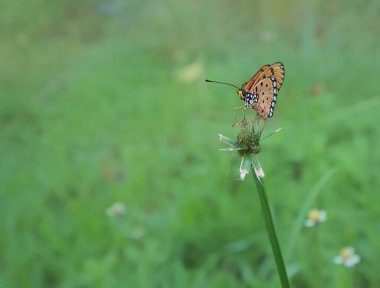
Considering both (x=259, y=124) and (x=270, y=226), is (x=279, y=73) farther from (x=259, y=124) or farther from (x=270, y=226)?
(x=270, y=226)

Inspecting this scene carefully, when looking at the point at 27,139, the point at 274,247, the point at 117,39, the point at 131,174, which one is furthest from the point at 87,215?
the point at 117,39

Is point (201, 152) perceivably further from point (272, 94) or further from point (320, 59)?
point (272, 94)

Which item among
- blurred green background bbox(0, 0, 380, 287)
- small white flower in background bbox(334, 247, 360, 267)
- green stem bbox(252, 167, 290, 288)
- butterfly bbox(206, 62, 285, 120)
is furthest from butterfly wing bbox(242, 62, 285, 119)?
small white flower in background bbox(334, 247, 360, 267)

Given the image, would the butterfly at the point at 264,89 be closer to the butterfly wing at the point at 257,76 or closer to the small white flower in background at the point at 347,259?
the butterfly wing at the point at 257,76

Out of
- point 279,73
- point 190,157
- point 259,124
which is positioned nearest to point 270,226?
point 259,124

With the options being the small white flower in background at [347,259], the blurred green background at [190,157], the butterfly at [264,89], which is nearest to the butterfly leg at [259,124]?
the butterfly at [264,89]
